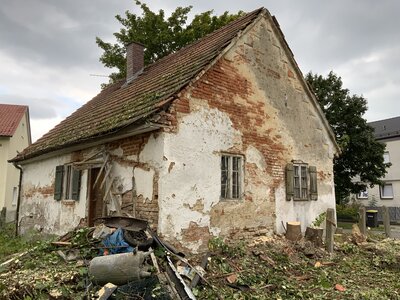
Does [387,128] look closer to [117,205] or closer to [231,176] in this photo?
[231,176]

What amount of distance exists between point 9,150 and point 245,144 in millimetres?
19456

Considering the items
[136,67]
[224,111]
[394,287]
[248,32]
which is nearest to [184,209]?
[224,111]

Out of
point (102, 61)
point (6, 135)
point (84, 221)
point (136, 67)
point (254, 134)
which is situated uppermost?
point (102, 61)

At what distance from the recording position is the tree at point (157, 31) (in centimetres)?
2158

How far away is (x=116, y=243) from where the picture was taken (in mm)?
6137

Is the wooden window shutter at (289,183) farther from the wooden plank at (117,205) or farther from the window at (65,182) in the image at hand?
the window at (65,182)

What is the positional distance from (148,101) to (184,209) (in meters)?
2.84

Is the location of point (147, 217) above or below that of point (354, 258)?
above

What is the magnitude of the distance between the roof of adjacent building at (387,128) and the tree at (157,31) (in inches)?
A: 778

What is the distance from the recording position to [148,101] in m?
8.21

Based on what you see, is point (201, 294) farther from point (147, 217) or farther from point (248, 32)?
point (248, 32)

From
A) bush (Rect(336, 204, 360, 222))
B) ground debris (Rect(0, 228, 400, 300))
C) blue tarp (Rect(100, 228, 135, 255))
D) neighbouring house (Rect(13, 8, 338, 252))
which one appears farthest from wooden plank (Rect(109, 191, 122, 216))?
bush (Rect(336, 204, 360, 222))

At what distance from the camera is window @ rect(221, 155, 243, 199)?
8.30 meters

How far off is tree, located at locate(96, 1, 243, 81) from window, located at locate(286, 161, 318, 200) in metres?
13.9
